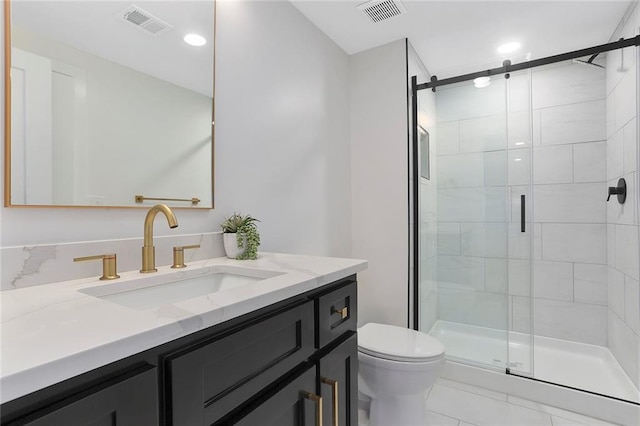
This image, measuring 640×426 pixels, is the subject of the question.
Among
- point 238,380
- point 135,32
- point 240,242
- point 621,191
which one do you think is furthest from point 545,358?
point 135,32

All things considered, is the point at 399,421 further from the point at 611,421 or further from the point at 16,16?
the point at 16,16

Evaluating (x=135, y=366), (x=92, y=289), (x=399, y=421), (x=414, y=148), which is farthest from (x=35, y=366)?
(x=414, y=148)

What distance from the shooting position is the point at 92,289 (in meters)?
0.86

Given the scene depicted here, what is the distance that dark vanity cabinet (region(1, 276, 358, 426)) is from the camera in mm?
452

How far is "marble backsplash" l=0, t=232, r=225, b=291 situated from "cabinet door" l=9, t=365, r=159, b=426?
1.90 feet

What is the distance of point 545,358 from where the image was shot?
8.05 ft

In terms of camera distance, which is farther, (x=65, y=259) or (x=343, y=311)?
(x=343, y=311)

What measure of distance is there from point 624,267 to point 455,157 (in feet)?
4.06

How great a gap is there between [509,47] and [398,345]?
2209mm

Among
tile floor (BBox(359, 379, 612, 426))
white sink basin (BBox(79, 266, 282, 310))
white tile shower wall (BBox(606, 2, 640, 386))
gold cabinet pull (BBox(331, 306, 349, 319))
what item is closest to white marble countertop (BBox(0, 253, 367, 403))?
white sink basin (BBox(79, 266, 282, 310))

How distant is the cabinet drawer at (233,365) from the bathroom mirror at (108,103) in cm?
68

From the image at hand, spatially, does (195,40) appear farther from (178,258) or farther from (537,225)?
(537,225)

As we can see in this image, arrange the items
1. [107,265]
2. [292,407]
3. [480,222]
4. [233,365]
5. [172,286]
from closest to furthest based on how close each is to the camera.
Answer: [233,365] < [292,407] < [107,265] < [172,286] < [480,222]

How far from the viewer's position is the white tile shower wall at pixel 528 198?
2215mm
